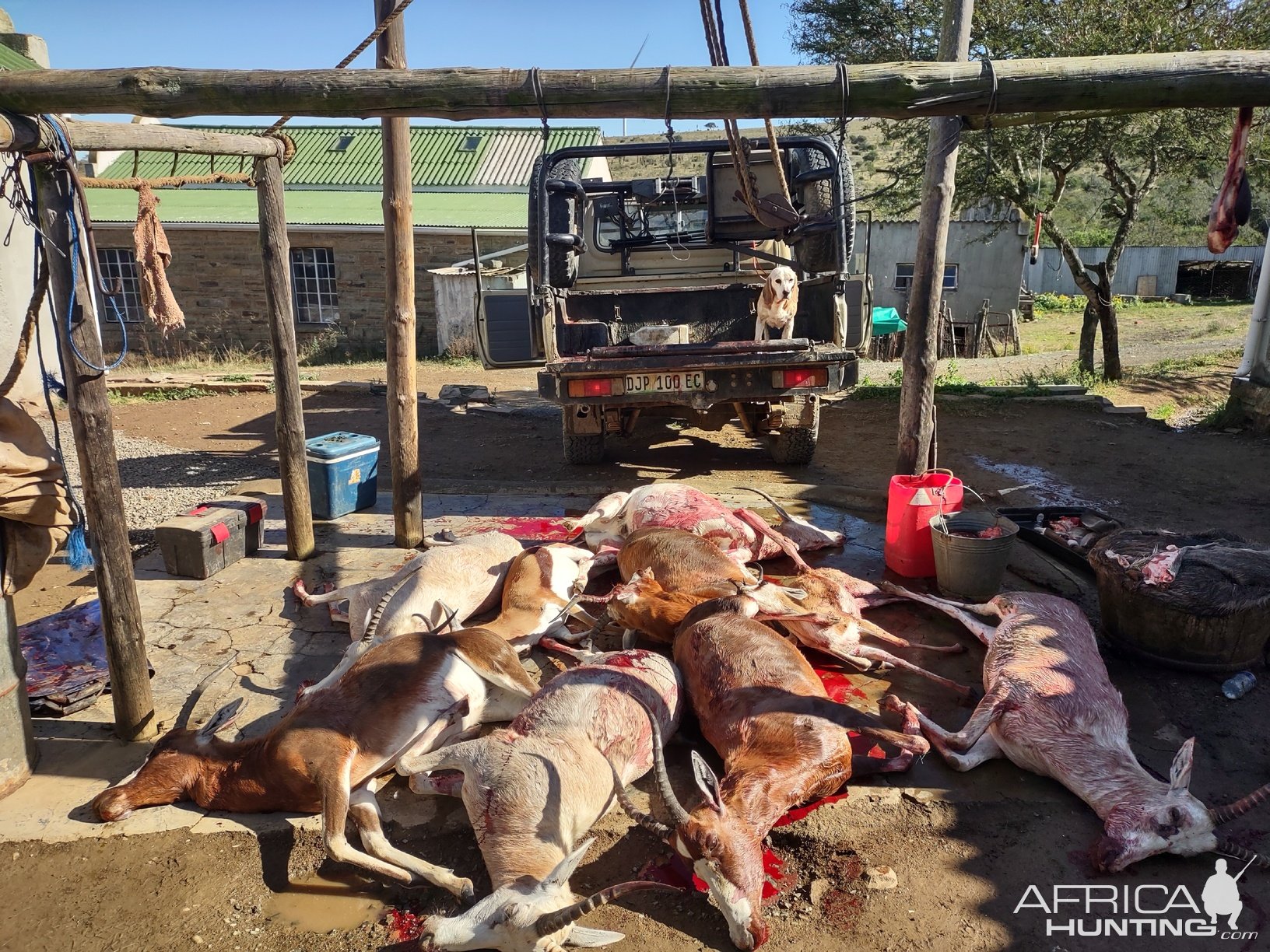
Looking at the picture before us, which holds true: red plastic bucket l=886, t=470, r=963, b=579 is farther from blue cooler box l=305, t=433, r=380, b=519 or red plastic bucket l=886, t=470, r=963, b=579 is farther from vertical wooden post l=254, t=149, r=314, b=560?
blue cooler box l=305, t=433, r=380, b=519

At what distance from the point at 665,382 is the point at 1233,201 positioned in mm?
3795

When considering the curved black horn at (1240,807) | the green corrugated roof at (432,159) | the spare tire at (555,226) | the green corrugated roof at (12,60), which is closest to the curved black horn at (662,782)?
the curved black horn at (1240,807)

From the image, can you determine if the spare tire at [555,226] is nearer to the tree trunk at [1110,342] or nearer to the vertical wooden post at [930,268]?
the vertical wooden post at [930,268]

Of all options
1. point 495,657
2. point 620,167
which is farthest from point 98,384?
point 620,167

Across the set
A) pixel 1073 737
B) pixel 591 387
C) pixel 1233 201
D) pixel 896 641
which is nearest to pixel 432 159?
pixel 591 387

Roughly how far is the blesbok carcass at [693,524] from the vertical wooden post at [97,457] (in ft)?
8.01

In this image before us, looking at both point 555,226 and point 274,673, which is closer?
point 274,673

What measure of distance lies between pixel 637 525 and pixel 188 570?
2.72 meters

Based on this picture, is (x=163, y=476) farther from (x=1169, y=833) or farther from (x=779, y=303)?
(x=1169, y=833)

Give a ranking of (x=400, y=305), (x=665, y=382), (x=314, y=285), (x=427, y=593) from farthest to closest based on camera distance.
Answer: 1. (x=314, y=285)
2. (x=665, y=382)
3. (x=400, y=305)
4. (x=427, y=593)

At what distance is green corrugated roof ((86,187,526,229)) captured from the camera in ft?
57.4

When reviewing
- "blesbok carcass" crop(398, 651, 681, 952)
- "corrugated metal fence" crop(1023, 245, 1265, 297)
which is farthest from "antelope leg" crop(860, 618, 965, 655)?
"corrugated metal fence" crop(1023, 245, 1265, 297)

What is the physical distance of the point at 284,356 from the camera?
5.34 meters

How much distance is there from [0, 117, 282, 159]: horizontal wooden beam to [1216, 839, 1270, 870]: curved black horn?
482 centimetres
